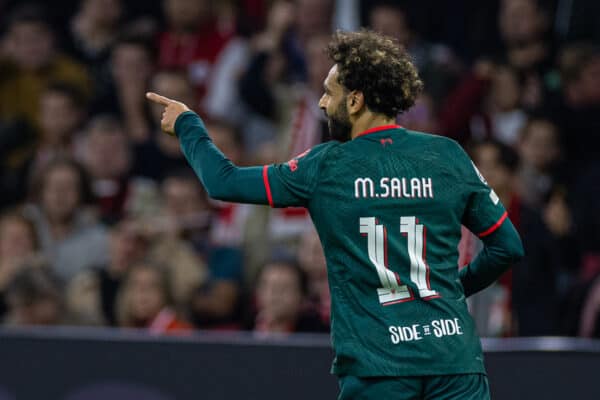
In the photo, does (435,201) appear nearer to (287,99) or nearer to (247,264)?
(247,264)

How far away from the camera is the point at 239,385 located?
545 centimetres

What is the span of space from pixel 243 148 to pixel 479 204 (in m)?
4.61

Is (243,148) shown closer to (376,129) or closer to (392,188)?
(376,129)

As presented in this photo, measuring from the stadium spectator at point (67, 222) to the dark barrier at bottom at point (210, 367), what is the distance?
4.86 feet

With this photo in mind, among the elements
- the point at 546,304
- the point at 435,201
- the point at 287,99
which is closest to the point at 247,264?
the point at 287,99

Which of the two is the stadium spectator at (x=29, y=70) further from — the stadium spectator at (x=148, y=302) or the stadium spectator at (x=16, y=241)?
the stadium spectator at (x=148, y=302)

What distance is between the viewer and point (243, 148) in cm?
781

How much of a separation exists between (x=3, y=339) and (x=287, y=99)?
2.87m

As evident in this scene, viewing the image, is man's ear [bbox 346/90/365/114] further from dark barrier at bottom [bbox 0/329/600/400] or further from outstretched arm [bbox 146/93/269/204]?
dark barrier at bottom [bbox 0/329/600/400]

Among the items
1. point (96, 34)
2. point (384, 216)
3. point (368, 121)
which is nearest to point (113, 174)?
point (96, 34)

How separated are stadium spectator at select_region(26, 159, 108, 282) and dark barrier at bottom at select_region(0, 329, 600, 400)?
1.48m

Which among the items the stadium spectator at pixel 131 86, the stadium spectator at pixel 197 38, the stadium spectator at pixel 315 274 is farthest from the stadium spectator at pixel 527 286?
the stadium spectator at pixel 131 86

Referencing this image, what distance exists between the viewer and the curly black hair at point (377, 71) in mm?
3250

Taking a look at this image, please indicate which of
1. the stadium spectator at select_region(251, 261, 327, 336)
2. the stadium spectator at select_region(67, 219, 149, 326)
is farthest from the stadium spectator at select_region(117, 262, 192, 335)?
the stadium spectator at select_region(251, 261, 327, 336)
